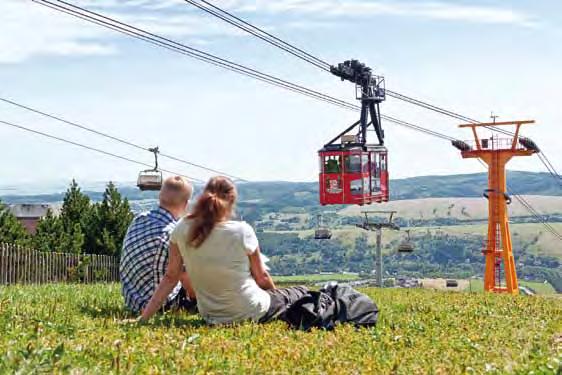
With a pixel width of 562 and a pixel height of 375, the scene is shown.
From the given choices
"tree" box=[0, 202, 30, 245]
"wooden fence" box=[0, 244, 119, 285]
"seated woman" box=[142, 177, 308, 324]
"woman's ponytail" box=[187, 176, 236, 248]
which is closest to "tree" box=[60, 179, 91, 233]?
"tree" box=[0, 202, 30, 245]

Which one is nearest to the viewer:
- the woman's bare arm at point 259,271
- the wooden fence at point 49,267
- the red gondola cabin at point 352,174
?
the woman's bare arm at point 259,271

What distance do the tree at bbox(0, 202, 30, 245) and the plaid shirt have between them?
26408 millimetres

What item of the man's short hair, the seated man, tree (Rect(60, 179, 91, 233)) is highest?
tree (Rect(60, 179, 91, 233))

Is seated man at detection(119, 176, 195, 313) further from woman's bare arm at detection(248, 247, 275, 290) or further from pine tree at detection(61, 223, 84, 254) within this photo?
pine tree at detection(61, 223, 84, 254)

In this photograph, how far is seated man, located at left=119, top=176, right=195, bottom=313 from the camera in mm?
9641

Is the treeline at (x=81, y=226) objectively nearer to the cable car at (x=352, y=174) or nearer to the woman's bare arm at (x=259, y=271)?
the cable car at (x=352, y=174)

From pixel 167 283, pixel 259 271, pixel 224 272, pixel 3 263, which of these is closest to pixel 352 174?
pixel 3 263

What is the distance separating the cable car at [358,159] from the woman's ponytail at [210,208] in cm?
2639

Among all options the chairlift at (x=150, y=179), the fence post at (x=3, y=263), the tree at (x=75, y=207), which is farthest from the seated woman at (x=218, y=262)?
the tree at (x=75, y=207)

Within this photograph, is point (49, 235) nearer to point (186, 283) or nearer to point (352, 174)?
point (352, 174)

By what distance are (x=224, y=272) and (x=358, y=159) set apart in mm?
26780

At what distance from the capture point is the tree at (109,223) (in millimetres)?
39938

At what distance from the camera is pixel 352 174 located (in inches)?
1384

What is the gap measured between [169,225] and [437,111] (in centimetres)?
4441
